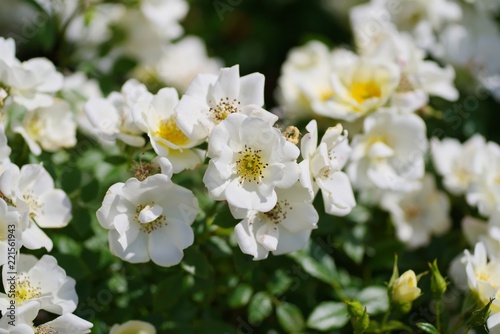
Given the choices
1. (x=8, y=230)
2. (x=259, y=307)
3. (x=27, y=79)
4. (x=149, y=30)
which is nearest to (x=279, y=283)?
(x=259, y=307)

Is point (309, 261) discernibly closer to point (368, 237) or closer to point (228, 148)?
point (368, 237)

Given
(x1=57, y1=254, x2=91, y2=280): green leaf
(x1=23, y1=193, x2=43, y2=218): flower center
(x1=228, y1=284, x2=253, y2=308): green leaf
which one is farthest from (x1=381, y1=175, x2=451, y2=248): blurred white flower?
(x1=23, y1=193, x2=43, y2=218): flower center

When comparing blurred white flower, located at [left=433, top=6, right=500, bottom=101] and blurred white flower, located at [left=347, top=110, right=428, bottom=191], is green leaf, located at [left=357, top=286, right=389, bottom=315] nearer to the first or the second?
blurred white flower, located at [left=347, top=110, right=428, bottom=191]

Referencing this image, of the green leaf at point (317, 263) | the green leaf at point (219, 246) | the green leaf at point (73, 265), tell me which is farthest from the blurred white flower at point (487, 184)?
the green leaf at point (73, 265)

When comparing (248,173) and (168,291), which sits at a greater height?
(248,173)

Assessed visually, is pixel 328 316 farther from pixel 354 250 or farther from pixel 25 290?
pixel 25 290

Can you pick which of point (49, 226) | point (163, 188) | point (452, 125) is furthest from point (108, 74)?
point (452, 125)
